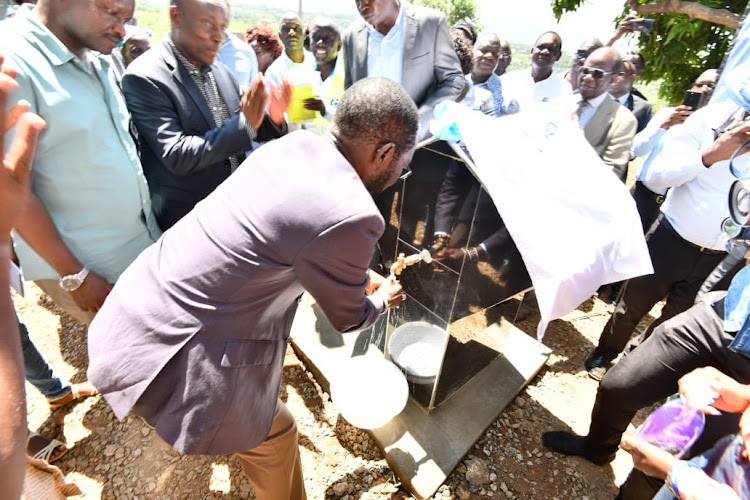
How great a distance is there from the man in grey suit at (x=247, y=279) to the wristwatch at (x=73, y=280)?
468 mm

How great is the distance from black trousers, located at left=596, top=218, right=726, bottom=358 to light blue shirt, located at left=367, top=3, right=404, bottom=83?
87.1 inches

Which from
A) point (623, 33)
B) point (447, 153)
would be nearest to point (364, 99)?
point (447, 153)

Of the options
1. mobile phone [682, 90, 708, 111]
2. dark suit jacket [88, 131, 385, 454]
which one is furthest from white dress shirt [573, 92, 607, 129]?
dark suit jacket [88, 131, 385, 454]

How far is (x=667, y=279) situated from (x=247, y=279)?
2.74 metres

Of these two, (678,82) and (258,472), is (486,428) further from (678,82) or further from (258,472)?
(678,82)

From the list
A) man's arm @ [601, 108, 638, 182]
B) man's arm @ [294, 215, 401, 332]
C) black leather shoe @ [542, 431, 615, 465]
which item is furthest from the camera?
man's arm @ [601, 108, 638, 182]

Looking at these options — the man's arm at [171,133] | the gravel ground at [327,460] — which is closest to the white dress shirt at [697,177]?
the gravel ground at [327,460]

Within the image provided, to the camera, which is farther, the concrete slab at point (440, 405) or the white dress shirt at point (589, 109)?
the white dress shirt at point (589, 109)

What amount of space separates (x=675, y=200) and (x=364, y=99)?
2295mm

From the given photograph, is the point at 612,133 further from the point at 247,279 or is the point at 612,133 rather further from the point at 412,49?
the point at 247,279

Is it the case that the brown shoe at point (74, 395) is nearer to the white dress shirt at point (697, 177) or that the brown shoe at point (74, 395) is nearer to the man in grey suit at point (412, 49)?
the man in grey suit at point (412, 49)

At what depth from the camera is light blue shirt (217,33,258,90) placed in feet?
12.7

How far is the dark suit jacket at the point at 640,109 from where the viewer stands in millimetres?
4168

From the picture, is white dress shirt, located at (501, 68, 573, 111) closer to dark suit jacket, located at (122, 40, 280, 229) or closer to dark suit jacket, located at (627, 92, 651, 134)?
dark suit jacket, located at (627, 92, 651, 134)
